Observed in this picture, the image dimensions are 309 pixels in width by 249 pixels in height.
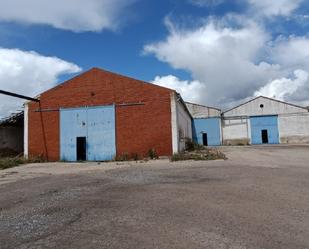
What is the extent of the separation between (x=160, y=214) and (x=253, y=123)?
41549 mm

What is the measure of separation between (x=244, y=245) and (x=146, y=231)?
1.63 meters

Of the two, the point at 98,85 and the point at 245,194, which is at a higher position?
the point at 98,85

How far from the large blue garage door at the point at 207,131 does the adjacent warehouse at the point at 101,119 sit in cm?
2414

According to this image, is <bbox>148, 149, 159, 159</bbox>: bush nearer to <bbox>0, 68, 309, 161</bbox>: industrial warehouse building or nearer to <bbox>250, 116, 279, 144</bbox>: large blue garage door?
<bbox>0, 68, 309, 161</bbox>: industrial warehouse building

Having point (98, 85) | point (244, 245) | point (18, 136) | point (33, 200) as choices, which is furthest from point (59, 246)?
point (18, 136)

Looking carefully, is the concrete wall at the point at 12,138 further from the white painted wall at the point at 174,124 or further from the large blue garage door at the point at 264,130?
the large blue garage door at the point at 264,130

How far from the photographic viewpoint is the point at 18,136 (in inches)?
1177

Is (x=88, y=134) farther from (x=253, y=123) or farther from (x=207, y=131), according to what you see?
(x=253, y=123)

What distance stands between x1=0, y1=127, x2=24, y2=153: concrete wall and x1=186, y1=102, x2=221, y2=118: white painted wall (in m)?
25.7

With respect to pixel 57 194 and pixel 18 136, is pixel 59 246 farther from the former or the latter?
pixel 18 136

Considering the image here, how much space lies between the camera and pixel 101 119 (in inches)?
942

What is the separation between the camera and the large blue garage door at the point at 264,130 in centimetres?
4516

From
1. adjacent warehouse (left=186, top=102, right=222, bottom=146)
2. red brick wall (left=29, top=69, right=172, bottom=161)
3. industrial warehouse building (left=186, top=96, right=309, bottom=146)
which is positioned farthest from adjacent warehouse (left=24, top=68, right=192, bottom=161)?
industrial warehouse building (left=186, top=96, right=309, bottom=146)

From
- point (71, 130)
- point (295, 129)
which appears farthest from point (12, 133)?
point (295, 129)
